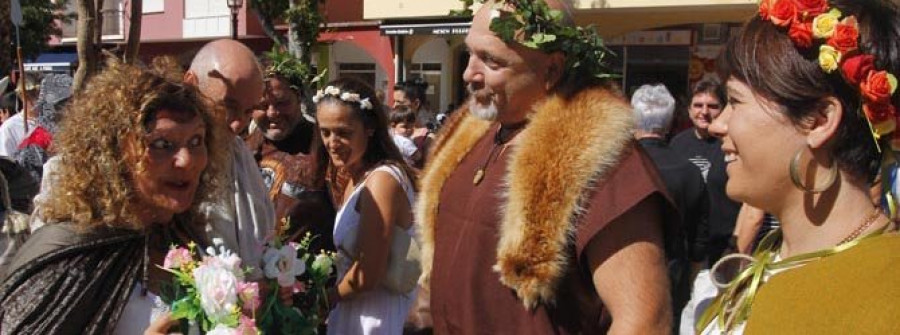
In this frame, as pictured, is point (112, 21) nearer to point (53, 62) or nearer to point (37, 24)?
point (53, 62)

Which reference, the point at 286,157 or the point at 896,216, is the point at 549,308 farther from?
the point at 286,157

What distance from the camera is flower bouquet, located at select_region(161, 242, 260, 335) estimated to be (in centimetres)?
222

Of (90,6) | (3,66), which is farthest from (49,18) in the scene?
(90,6)

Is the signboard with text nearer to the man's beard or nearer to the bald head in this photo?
the bald head

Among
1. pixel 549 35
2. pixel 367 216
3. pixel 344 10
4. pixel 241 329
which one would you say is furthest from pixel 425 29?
pixel 241 329

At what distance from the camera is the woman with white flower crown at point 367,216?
3568 millimetres

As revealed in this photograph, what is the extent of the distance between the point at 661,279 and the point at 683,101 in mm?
11889

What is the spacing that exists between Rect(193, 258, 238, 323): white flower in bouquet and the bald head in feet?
2.92

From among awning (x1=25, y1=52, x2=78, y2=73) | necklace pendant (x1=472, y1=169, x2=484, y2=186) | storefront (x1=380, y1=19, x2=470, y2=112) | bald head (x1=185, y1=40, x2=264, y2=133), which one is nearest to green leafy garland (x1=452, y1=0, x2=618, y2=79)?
necklace pendant (x1=472, y1=169, x2=484, y2=186)

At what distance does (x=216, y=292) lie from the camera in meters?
2.21

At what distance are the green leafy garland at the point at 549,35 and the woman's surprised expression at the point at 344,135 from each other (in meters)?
1.59

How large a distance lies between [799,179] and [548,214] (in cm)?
74

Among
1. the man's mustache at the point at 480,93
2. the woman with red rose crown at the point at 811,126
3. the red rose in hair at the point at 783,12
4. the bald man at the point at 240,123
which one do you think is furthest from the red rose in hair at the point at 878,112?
the bald man at the point at 240,123

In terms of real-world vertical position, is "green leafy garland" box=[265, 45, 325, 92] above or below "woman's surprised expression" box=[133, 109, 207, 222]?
above
